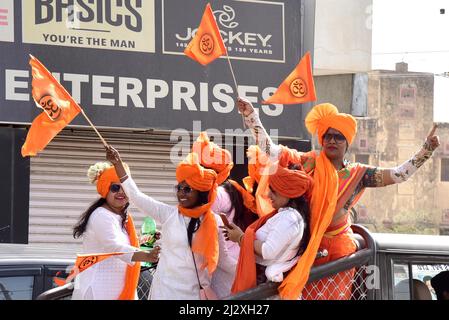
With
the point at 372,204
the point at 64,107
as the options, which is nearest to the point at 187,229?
the point at 64,107

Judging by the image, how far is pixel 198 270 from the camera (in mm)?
4852

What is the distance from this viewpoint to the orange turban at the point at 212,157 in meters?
5.32

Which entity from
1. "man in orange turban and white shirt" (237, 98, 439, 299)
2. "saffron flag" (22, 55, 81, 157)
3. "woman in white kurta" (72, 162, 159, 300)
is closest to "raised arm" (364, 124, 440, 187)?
"man in orange turban and white shirt" (237, 98, 439, 299)

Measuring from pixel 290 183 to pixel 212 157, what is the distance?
0.77 meters

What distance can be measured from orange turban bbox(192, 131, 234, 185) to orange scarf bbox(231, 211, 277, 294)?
0.74m

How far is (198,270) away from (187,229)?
22 cm

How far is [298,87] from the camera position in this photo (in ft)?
20.3

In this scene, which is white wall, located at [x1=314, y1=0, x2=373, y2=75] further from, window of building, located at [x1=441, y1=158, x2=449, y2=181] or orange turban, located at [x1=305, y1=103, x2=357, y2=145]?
window of building, located at [x1=441, y1=158, x2=449, y2=181]

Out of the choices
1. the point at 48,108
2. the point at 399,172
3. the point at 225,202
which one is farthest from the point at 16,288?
the point at 399,172

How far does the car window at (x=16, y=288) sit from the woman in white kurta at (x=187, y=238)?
3.07 ft

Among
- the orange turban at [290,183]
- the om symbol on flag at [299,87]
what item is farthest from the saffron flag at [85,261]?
the om symbol on flag at [299,87]

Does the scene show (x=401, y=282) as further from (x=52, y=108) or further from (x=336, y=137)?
(x=52, y=108)

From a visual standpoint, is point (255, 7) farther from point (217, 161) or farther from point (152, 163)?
point (217, 161)

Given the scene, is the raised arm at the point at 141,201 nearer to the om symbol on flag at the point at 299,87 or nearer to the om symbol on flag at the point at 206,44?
the om symbol on flag at the point at 206,44
